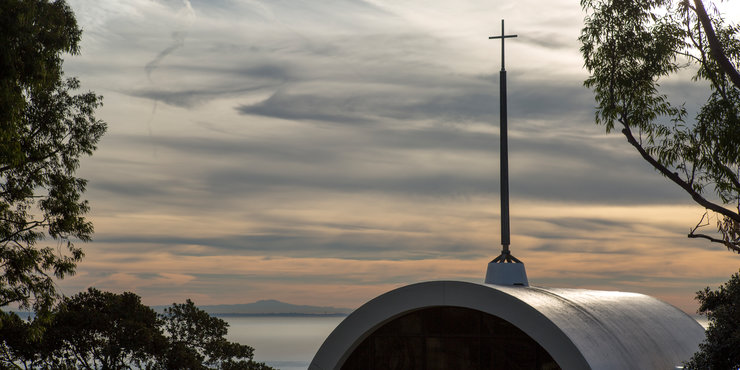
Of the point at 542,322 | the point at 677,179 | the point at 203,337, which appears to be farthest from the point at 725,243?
the point at 203,337

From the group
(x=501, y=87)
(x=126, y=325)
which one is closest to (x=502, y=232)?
(x=501, y=87)

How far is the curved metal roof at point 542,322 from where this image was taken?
576 inches

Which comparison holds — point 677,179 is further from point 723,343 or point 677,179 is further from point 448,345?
point 448,345

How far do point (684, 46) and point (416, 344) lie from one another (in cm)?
1364

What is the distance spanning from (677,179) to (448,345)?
10.6 m

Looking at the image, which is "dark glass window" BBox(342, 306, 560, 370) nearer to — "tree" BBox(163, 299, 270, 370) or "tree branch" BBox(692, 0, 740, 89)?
"tree branch" BBox(692, 0, 740, 89)

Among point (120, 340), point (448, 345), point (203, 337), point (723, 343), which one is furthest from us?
point (203, 337)

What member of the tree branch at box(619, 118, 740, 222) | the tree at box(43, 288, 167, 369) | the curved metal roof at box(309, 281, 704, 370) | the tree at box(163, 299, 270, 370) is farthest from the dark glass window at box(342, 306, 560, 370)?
the tree at box(163, 299, 270, 370)

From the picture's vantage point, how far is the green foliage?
32625 millimetres

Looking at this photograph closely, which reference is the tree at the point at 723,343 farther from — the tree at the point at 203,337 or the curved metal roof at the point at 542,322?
the tree at the point at 203,337

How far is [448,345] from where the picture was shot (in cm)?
1595

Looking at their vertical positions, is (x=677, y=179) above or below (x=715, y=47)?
below

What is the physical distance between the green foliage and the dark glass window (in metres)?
19.8

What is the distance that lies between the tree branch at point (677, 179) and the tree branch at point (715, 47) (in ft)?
10.3
